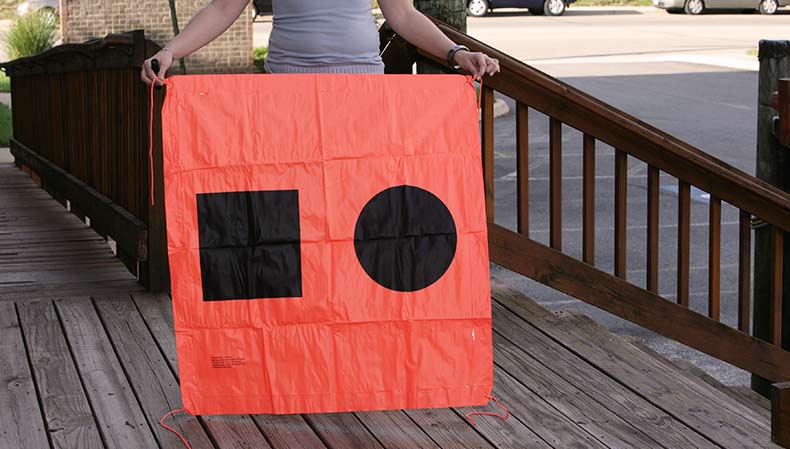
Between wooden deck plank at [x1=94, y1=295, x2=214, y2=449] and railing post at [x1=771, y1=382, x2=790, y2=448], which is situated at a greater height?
railing post at [x1=771, y1=382, x2=790, y2=448]

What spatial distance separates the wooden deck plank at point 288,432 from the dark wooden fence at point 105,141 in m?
1.67

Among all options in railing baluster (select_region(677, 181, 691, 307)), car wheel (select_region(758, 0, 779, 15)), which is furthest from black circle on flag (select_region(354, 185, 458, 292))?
car wheel (select_region(758, 0, 779, 15))

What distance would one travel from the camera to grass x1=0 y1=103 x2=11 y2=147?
14.5 metres

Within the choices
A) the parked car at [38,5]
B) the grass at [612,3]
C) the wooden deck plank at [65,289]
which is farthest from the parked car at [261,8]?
the wooden deck plank at [65,289]

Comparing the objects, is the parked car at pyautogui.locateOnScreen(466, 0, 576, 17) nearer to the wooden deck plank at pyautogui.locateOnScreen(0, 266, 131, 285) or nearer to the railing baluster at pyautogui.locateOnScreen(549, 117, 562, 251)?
the wooden deck plank at pyautogui.locateOnScreen(0, 266, 131, 285)

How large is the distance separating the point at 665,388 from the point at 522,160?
117 centimetres

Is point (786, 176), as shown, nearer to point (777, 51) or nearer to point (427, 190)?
point (777, 51)

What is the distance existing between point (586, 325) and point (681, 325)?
18.1 inches

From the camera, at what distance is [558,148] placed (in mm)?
4871

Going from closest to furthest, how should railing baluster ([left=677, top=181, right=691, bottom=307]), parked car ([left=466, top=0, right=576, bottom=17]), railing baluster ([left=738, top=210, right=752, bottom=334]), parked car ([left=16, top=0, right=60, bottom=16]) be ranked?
railing baluster ([left=677, top=181, right=691, bottom=307]), railing baluster ([left=738, top=210, right=752, bottom=334]), parked car ([left=16, top=0, right=60, bottom=16]), parked car ([left=466, top=0, right=576, bottom=17])

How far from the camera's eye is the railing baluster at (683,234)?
4.95 m

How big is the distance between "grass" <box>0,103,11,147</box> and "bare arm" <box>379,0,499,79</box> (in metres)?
11.4

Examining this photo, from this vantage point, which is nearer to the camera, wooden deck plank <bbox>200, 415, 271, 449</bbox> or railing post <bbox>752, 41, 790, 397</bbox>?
wooden deck plank <bbox>200, 415, 271, 449</bbox>

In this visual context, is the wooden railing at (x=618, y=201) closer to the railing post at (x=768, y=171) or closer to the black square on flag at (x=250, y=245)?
the railing post at (x=768, y=171)
